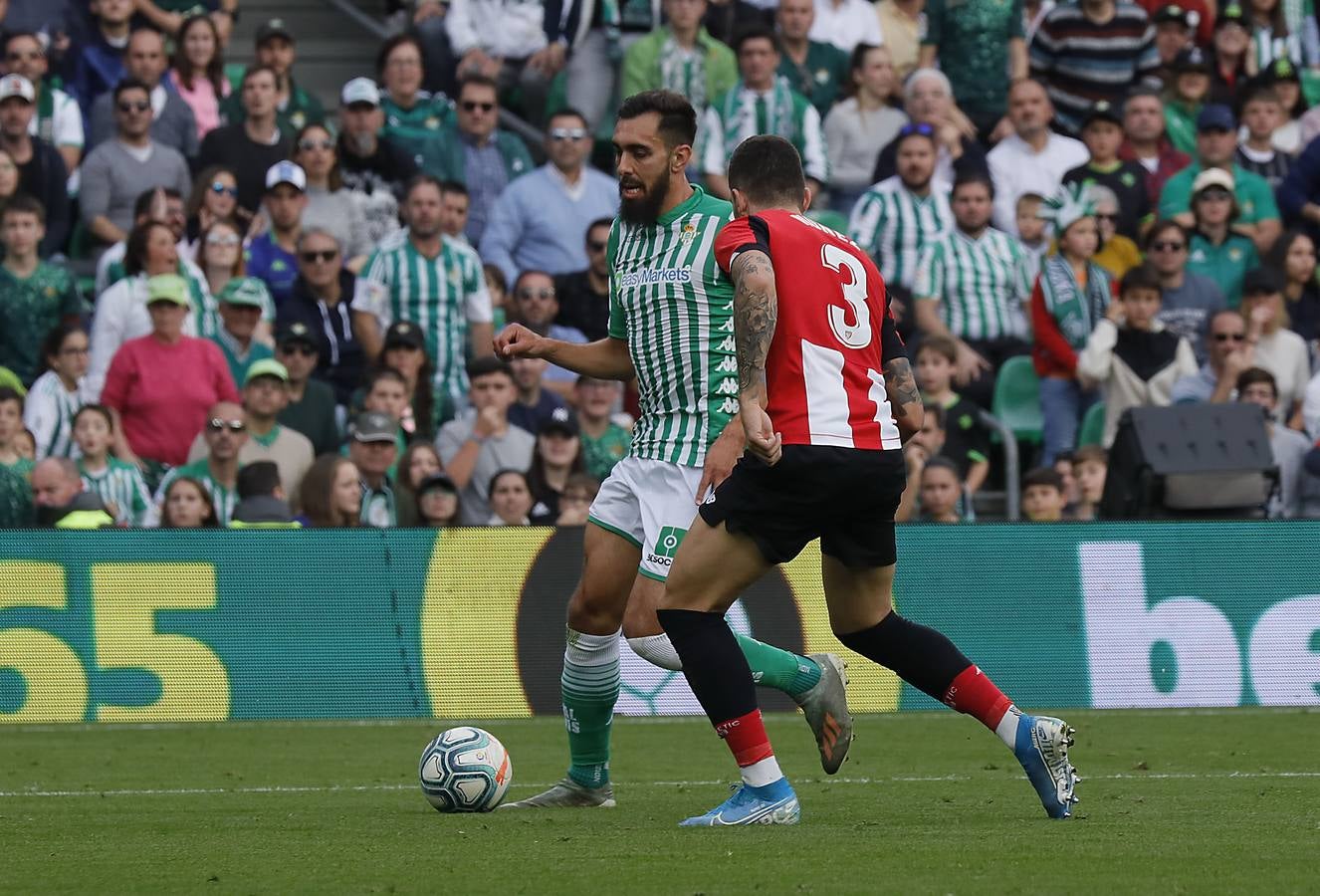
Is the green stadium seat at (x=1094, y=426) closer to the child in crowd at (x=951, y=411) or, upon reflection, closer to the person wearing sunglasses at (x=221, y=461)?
the child in crowd at (x=951, y=411)

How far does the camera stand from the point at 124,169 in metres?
15.9

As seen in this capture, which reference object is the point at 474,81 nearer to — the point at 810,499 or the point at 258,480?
the point at 258,480

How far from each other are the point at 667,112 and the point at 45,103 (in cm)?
1002

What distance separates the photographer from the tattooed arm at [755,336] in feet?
21.7

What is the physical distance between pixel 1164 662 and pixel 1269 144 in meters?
7.24

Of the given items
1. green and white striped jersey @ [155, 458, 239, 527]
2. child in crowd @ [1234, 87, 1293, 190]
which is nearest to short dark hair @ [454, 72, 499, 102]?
green and white striped jersey @ [155, 458, 239, 527]

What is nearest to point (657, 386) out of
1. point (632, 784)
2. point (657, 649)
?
point (657, 649)

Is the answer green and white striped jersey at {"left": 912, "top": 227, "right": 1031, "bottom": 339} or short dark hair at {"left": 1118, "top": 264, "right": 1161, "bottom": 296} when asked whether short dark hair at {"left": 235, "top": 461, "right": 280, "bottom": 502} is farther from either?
short dark hair at {"left": 1118, "top": 264, "right": 1161, "bottom": 296}

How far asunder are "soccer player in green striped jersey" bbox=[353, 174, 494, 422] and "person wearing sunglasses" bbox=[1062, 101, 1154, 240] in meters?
4.84

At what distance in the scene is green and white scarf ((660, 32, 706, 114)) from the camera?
17.2 metres

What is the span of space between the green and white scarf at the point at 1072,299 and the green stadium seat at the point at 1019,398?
0.46 m

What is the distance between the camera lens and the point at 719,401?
7621mm

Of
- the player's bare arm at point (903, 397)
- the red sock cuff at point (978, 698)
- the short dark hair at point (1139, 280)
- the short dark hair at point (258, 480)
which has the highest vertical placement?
the player's bare arm at point (903, 397)

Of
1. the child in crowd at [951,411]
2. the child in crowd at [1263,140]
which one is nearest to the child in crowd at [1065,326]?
the child in crowd at [951,411]
